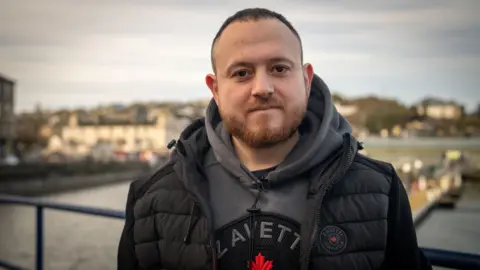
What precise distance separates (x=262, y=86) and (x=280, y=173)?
22 cm

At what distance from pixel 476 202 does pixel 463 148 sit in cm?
1466

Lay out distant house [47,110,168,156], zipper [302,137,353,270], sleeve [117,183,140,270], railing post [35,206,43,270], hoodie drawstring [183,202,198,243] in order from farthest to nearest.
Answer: distant house [47,110,168,156] < railing post [35,206,43,270] < sleeve [117,183,140,270] < hoodie drawstring [183,202,198,243] < zipper [302,137,353,270]

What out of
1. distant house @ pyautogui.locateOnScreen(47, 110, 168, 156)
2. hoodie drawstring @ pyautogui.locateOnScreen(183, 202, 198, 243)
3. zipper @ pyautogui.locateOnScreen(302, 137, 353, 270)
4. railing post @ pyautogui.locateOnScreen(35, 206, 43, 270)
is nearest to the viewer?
zipper @ pyautogui.locateOnScreen(302, 137, 353, 270)

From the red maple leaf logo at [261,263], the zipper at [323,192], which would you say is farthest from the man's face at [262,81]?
the red maple leaf logo at [261,263]

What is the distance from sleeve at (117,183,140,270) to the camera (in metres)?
1.41

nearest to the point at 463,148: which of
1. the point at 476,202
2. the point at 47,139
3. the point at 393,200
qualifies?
the point at 476,202

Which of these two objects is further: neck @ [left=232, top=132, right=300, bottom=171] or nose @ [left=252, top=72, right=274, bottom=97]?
neck @ [left=232, top=132, right=300, bottom=171]

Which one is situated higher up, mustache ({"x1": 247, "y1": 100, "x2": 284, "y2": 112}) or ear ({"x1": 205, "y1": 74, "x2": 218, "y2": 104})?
ear ({"x1": 205, "y1": 74, "x2": 218, "y2": 104})

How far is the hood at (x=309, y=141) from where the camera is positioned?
126cm

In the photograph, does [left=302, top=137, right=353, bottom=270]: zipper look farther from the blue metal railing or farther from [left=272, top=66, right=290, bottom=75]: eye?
the blue metal railing

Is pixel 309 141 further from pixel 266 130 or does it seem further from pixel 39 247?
pixel 39 247

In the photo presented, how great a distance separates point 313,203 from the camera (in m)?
1.22

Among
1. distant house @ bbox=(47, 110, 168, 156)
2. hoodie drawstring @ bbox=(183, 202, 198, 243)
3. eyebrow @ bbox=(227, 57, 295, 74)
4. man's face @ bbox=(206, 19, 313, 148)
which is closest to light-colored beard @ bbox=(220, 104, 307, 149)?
man's face @ bbox=(206, 19, 313, 148)

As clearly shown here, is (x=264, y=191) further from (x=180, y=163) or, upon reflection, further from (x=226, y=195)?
(x=180, y=163)
